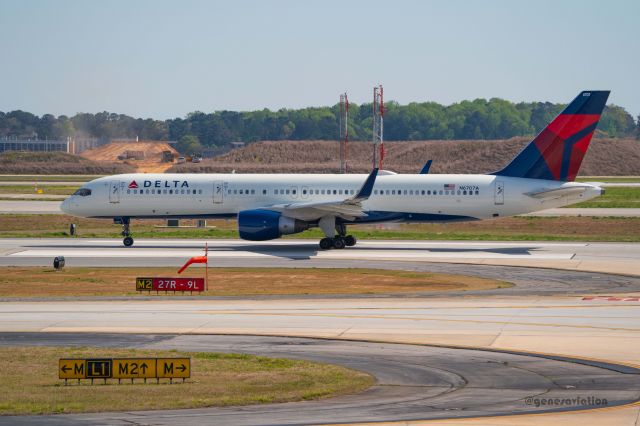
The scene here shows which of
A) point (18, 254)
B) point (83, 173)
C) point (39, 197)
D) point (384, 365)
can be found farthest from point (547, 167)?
point (83, 173)

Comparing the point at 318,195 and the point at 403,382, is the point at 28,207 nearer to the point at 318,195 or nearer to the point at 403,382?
the point at 318,195

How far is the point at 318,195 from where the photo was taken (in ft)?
203

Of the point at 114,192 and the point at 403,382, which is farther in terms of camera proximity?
the point at 114,192

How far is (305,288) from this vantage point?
44.5 m

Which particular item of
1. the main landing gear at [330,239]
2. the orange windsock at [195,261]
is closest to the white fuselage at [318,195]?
the main landing gear at [330,239]

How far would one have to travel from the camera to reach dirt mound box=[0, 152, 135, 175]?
162 meters

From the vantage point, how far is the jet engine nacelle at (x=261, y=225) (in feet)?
192

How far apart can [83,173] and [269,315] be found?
130106mm

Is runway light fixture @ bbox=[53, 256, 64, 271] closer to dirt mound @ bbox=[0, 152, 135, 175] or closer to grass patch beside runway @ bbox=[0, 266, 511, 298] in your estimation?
grass patch beside runway @ bbox=[0, 266, 511, 298]

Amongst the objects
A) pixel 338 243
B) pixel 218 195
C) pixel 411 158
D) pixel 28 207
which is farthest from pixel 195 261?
pixel 411 158

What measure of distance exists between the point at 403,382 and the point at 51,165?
15066 centimetres

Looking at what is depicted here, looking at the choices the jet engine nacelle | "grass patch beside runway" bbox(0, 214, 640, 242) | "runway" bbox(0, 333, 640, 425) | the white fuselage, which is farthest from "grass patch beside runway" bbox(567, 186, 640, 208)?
"runway" bbox(0, 333, 640, 425)

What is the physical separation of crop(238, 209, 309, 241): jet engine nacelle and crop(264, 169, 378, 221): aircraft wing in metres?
0.73

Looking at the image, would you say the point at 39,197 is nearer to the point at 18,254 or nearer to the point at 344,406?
the point at 18,254
